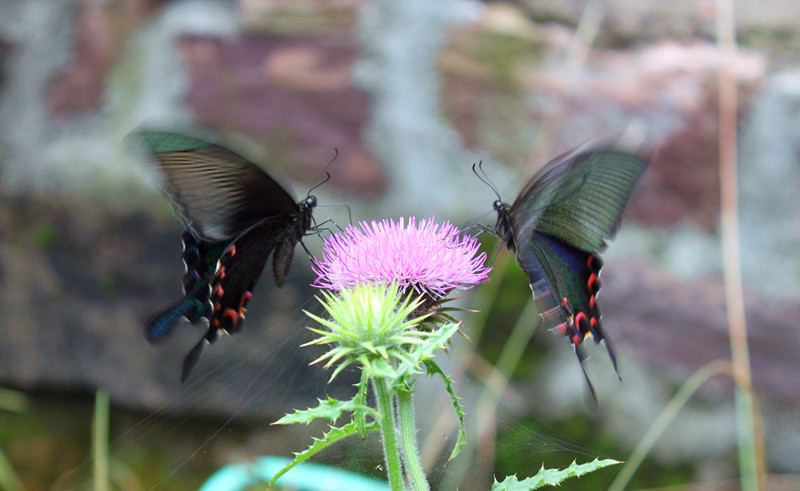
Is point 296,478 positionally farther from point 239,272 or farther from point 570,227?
point 570,227

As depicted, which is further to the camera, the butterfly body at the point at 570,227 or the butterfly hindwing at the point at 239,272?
the butterfly hindwing at the point at 239,272

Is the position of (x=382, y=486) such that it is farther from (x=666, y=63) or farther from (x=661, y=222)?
(x=666, y=63)

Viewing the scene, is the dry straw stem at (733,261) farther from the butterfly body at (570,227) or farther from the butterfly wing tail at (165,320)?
the butterfly wing tail at (165,320)

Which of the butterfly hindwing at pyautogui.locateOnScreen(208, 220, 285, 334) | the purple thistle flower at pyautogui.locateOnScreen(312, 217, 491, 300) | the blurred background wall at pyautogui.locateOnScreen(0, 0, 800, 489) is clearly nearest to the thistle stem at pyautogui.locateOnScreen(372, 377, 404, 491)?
the purple thistle flower at pyautogui.locateOnScreen(312, 217, 491, 300)

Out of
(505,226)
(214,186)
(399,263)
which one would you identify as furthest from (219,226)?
(505,226)

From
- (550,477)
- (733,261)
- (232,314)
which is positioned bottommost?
(232,314)

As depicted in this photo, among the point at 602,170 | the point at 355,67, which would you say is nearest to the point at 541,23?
the point at 355,67

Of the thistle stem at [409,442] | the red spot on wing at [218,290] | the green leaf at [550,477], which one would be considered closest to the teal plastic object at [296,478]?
the thistle stem at [409,442]
